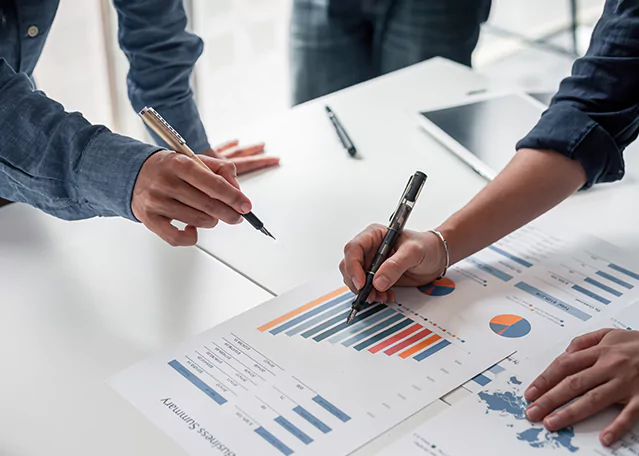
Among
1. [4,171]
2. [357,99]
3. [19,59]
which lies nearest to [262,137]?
[357,99]

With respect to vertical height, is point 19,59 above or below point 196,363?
above

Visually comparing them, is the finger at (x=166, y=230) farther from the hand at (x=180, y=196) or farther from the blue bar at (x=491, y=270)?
the blue bar at (x=491, y=270)

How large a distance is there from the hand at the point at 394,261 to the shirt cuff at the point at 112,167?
0.28 metres

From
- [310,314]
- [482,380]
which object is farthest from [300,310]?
[482,380]

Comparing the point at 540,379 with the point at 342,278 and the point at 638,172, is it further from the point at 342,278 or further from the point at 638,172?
the point at 638,172

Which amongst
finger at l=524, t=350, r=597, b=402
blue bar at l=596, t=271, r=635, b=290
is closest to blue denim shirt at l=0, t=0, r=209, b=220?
finger at l=524, t=350, r=597, b=402

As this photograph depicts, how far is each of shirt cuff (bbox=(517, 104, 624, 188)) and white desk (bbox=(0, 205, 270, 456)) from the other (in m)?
0.48

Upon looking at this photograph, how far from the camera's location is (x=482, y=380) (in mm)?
818

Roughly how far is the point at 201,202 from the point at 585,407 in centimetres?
47

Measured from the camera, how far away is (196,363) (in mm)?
834

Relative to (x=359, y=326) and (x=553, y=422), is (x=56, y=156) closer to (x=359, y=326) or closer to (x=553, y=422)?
(x=359, y=326)

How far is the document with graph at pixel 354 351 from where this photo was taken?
2.47 ft

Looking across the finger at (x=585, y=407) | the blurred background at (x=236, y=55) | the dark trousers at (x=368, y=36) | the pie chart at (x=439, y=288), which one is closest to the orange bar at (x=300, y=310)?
the pie chart at (x=439, y=288)

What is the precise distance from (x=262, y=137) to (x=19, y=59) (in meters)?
0.43
